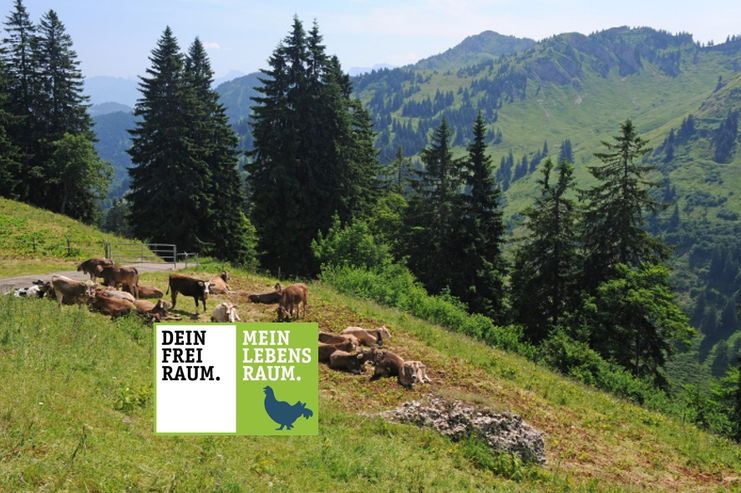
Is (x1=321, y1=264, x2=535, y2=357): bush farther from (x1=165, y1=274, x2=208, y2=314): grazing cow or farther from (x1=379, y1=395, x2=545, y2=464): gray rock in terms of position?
(x1=379, y1=395, x2=545, y2=464): gray rock

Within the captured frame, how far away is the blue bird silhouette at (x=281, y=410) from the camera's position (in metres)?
10.4

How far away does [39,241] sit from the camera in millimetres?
31328

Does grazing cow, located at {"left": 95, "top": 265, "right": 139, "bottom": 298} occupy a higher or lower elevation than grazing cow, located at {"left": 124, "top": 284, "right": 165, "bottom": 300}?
higher

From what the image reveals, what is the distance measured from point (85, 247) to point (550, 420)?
28355 millimetres

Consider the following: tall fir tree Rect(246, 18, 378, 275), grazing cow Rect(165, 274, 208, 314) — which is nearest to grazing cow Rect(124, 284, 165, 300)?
grazing cow Rect(165, 274, 208, 314)

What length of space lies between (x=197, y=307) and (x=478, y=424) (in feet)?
36.5

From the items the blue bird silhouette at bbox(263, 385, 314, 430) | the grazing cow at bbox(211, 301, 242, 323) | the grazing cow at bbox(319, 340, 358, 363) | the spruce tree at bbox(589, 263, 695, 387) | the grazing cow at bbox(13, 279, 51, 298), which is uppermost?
the grazing cow at bbox(13, 279, 51, 298)

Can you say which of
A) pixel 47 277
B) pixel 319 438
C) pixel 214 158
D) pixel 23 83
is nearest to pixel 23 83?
pixel 23 83

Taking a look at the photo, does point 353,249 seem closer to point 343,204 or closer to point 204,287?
point 343,204

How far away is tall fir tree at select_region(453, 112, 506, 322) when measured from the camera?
44.6 metres

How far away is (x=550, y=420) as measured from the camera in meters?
15.1

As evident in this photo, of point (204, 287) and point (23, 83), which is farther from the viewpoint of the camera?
point (23, 83)

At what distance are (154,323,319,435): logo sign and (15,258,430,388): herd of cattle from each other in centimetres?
481

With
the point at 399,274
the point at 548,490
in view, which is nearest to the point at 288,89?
the point at 399,274
